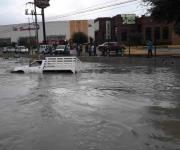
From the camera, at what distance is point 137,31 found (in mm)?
96750

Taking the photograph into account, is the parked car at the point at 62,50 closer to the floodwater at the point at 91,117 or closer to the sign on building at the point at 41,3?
the sign on building at the point at 41,3

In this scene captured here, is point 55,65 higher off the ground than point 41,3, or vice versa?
point 41,3

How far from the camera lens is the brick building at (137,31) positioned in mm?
88250

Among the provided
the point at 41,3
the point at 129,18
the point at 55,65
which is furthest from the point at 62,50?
the point at 55,65

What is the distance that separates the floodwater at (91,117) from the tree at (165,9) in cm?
1595

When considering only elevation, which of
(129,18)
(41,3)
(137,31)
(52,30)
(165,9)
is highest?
(41,3)

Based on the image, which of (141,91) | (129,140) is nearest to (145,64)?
(141,91)

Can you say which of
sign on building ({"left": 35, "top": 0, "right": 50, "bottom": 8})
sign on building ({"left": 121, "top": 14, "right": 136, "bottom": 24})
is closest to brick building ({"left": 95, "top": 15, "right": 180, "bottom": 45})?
sign on building ({"left": 121, "top": 14, "right": 136, "bottom": 24})

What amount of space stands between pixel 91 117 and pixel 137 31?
83100mm

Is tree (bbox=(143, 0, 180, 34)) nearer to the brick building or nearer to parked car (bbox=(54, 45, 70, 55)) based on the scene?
parked car (bbox=(54, 45, 70, 55))

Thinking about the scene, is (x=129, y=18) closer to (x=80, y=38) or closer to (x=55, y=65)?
(x=80, y=38)

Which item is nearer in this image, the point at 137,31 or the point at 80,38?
the point at 137,31

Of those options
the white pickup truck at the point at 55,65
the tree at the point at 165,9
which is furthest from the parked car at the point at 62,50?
the white pickup truck at the point at 55,65

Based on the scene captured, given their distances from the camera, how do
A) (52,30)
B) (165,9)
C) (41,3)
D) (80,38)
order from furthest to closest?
(52,30), (80,38), (41,3), (165,9)
